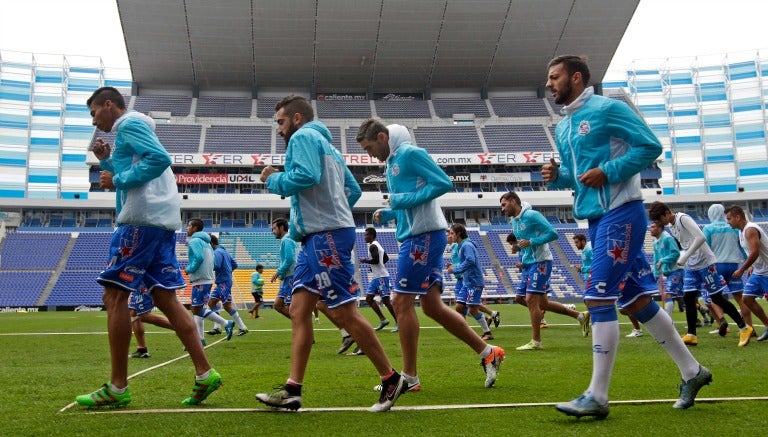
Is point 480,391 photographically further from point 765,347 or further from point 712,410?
point 765,347

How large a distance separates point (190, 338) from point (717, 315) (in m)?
9.35

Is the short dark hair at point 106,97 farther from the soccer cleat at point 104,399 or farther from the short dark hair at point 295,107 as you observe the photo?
the soccer cleat at point 104,399

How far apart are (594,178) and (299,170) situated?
190 cm

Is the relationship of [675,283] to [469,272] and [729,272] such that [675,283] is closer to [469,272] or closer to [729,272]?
[729,272]

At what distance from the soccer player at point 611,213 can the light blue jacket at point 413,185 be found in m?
1.11

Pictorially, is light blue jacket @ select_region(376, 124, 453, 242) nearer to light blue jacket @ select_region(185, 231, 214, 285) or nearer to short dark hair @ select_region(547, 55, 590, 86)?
short dark hair @ select_region(547, 55, 590, 86)

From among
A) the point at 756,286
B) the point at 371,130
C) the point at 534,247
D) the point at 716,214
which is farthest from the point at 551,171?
the point at 716,214

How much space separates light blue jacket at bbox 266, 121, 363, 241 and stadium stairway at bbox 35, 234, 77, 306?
125 ft

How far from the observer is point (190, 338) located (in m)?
→ 4.59

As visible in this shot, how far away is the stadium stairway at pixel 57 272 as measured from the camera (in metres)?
37.7

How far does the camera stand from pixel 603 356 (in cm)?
389

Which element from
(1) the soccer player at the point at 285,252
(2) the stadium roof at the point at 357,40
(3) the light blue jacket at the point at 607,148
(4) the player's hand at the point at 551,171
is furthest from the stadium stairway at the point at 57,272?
(3) the light blue jacket at the point at 607,148

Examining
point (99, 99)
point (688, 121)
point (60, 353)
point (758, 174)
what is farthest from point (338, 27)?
point (99, 99)

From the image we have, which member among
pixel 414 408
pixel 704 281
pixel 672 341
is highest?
pixel 704 281
